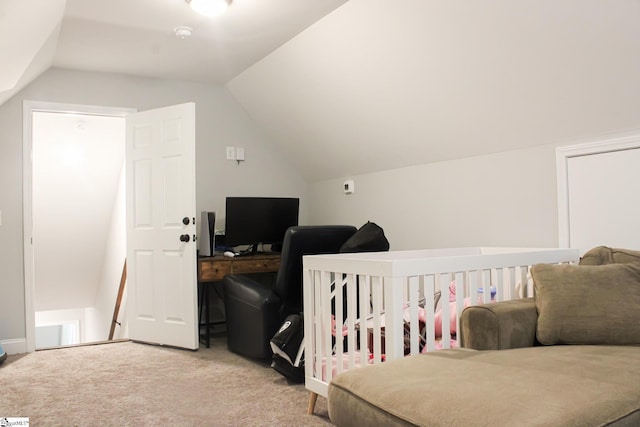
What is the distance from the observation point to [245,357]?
12.7 ft

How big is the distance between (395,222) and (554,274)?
1958 millimetres

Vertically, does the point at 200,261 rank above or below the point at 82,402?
above

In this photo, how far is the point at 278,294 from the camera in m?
3.50

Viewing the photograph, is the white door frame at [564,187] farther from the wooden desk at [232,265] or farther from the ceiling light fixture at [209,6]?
the wooden desk at [232,265]

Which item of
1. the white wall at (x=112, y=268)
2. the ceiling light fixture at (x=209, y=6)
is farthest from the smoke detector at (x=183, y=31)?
the white wall at (x=112, y=268)

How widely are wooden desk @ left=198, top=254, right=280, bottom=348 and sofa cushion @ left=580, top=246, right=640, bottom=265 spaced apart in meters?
2.60

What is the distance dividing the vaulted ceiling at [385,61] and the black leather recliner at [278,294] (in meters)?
1.00

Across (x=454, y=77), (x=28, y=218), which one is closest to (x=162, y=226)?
(x=28, y=218)

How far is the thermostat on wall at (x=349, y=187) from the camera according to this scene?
185 inches

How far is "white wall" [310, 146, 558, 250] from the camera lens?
121 inches

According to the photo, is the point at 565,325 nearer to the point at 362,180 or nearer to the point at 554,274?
the point at 554,274

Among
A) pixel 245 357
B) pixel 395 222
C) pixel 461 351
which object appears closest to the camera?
pixel 461 351

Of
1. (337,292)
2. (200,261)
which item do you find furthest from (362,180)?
(337,292)

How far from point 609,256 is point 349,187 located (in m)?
2.55
